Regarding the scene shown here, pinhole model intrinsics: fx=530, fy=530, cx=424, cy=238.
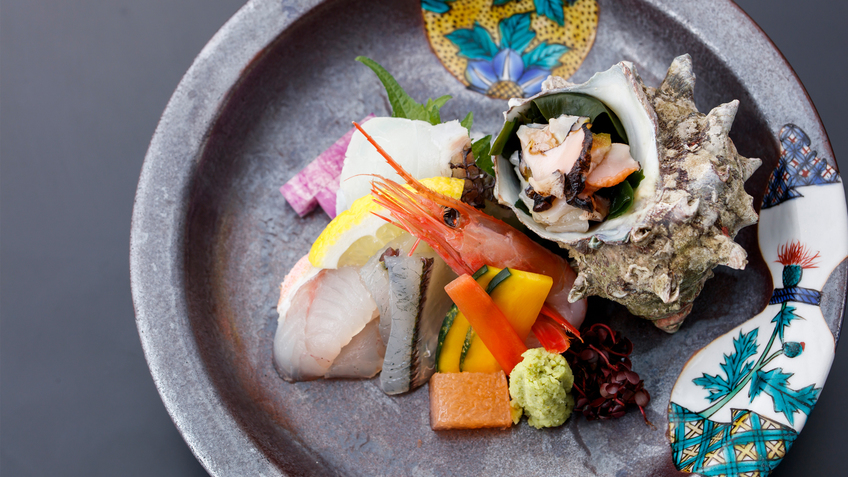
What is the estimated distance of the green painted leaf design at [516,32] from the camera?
2.29 m

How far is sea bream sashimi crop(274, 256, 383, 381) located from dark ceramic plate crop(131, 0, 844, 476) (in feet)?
0.33

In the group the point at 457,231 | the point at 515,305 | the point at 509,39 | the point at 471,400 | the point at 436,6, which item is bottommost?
the point at 471,400

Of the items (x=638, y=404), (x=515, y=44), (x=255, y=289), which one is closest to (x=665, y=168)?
(x=638, y=404)

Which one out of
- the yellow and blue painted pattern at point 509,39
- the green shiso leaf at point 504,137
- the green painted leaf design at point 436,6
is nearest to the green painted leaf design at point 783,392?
the green shiso leaf at point 504,137

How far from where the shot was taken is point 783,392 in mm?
1696

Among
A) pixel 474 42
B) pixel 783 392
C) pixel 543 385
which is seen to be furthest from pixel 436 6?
pixel 783 392

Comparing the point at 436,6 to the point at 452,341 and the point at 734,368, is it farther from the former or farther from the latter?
the point at 734,368

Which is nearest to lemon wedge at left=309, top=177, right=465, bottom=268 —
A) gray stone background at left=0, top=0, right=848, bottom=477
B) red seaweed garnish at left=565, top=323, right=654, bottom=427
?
red seaweed garnish at left=565, top=323, right=654, bottom=427

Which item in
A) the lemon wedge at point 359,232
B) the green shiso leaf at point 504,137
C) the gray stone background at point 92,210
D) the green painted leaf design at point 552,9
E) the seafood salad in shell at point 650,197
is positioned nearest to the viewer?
the seafood salad in shell at point 650,197

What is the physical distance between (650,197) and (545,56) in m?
1.01

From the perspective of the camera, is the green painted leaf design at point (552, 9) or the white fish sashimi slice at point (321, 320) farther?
the green painted leaf design at point (552, 9)

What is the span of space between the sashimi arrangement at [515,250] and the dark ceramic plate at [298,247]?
12 centimetres

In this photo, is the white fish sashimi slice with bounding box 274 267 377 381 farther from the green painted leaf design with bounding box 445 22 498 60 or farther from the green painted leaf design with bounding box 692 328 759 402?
the green painted leaf design with bounding box 692 328 759 402

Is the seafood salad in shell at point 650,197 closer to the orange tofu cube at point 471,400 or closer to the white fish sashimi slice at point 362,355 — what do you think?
the orange tofu cube at point 471,400
